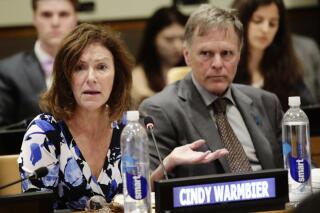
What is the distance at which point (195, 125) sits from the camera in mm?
3379

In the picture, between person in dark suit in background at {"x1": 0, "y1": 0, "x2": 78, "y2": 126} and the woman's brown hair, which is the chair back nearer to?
the woman's brown hair

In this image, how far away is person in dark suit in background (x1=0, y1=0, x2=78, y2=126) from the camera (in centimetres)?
502

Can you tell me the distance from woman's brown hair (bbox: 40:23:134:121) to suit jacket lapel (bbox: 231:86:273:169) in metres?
0.64

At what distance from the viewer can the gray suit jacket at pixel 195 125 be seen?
10.9 feet

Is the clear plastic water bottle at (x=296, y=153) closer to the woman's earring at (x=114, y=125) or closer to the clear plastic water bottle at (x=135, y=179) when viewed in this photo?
the clear plastic water bottle at (x=135, y=179)

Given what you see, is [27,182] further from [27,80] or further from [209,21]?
[27,80]

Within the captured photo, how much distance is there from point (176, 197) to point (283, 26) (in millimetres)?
2859

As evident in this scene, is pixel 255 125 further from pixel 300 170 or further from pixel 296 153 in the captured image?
pixel 300 170

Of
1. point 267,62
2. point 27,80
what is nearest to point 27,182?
point 27,80

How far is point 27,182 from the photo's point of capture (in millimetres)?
2857

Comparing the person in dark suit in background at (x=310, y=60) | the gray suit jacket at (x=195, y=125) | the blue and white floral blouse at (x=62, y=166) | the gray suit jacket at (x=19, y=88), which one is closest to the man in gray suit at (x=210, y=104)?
the gray suit jacket at (x=195, y=125)

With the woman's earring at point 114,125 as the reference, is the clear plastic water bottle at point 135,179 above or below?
below

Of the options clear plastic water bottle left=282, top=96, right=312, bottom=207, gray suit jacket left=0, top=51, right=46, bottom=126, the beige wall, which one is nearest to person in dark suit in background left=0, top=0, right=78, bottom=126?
gray suit jacket left=0, top=51, right=46, bottom=126

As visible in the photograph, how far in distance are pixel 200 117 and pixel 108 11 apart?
354cm
